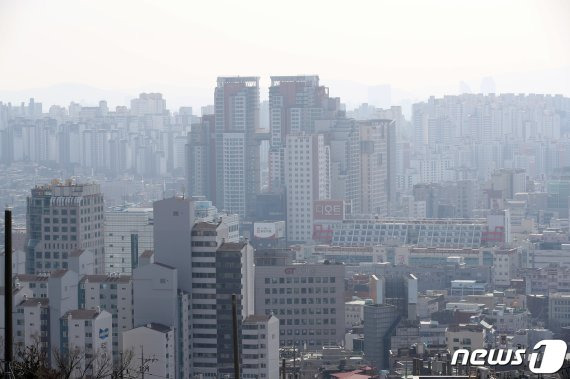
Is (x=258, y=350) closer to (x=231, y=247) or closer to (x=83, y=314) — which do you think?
(x=231, y=247)

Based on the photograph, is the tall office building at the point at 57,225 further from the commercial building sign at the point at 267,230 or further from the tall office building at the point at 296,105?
the tall office building at the point at 296,105

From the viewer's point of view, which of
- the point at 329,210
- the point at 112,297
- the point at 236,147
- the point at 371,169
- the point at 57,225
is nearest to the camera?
the point at 112,297

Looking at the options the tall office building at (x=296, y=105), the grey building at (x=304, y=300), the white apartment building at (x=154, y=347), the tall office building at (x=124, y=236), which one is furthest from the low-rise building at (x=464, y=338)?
the tall office building at (x=296, y=105)

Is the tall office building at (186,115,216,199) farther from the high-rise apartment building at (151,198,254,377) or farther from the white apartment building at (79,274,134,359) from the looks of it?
the high-rise apartment building at (151,198,254,377)

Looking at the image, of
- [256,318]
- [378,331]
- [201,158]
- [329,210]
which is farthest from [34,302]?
[201,158]

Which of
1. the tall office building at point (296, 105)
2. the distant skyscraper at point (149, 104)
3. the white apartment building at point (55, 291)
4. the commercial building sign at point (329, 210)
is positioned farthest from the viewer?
the distant skyscraper at point (149, 104)

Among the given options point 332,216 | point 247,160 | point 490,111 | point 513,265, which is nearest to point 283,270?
point 513,265

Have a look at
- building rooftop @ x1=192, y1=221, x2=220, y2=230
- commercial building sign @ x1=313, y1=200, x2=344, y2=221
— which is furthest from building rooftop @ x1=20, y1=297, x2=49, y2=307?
commercial building sign @ x1=313, y1=200, x2=344, y2=221
